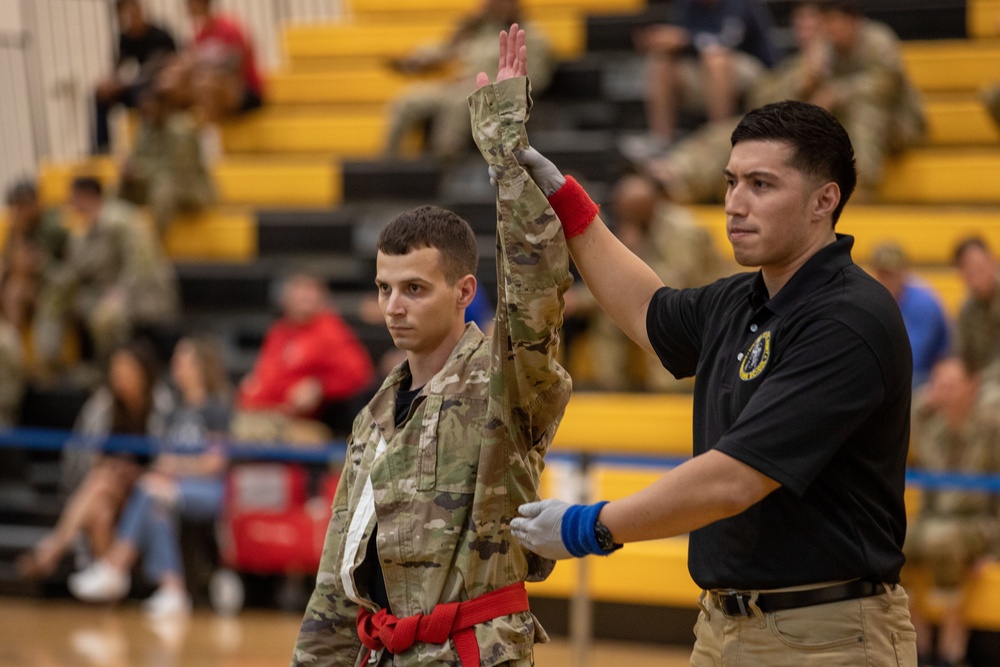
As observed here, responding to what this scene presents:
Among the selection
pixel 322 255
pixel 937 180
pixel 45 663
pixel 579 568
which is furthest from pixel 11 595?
pixel 937 180

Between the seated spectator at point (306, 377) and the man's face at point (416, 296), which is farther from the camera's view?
the seated spectator at point (306, 377)

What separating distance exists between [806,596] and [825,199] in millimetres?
711

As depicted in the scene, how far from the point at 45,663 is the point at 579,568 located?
2611 mm

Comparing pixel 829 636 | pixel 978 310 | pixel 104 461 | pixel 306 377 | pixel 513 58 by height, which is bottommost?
pixel 104 461

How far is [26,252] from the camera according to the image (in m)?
9.36

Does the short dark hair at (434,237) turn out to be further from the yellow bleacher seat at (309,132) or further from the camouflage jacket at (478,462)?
the yellow bleacher seat at (309,132)

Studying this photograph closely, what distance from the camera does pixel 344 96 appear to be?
10930 millimetres

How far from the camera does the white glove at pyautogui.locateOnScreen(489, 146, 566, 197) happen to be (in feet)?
8.92

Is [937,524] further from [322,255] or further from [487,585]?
[322,255]

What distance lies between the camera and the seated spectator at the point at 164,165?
31.8ft

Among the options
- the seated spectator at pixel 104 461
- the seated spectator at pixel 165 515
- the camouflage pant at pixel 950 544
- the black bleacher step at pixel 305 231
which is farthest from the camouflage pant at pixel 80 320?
the camouflage pant at pixel 950 544

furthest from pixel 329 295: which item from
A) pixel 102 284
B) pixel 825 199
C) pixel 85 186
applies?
pixel 825 199

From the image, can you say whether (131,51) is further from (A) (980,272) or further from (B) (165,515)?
(A) (980,272)

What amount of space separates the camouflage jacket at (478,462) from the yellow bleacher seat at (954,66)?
654cm
